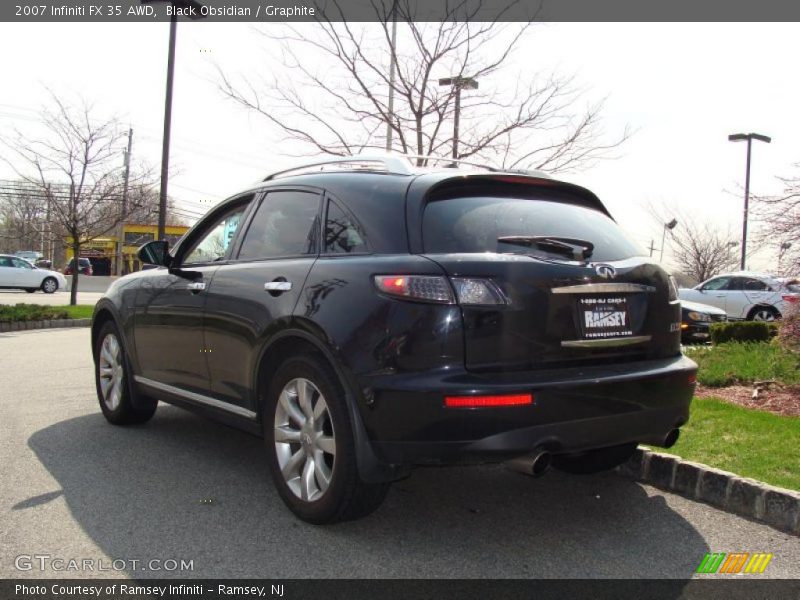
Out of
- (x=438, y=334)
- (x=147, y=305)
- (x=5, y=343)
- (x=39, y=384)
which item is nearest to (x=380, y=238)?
(x=438, y=334)

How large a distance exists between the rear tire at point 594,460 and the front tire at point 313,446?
1.47 m

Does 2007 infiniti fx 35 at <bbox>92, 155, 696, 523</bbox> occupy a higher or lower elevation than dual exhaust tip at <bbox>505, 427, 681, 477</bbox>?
higher

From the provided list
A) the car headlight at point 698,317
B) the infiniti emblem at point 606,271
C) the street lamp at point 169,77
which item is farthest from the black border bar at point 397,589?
the street lamp at point 169,77

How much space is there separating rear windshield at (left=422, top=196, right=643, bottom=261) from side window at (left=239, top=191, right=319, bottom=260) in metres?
0.81

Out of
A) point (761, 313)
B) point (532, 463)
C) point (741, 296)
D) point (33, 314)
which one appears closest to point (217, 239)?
point (532, 463)

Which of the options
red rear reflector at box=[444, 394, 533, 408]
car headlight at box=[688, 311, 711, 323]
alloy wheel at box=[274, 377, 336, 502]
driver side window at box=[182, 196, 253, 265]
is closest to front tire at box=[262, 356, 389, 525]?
alloy wheel at box=[274, 377, 336, 502]

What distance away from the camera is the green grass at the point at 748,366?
7.34 meters

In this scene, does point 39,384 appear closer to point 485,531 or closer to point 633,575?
point 485,531

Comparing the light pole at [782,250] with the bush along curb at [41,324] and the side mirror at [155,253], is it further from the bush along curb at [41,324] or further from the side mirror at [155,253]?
the bush along curb at [41,324]

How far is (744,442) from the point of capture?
192 inches

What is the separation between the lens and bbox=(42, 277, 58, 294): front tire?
31.1 m

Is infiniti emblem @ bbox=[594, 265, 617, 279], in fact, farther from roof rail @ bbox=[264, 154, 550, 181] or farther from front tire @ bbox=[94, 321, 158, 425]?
front tire @ bbox=[94, 321, 158, 425]

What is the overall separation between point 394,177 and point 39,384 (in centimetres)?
574

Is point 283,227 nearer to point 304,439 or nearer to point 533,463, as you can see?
point 304,439
